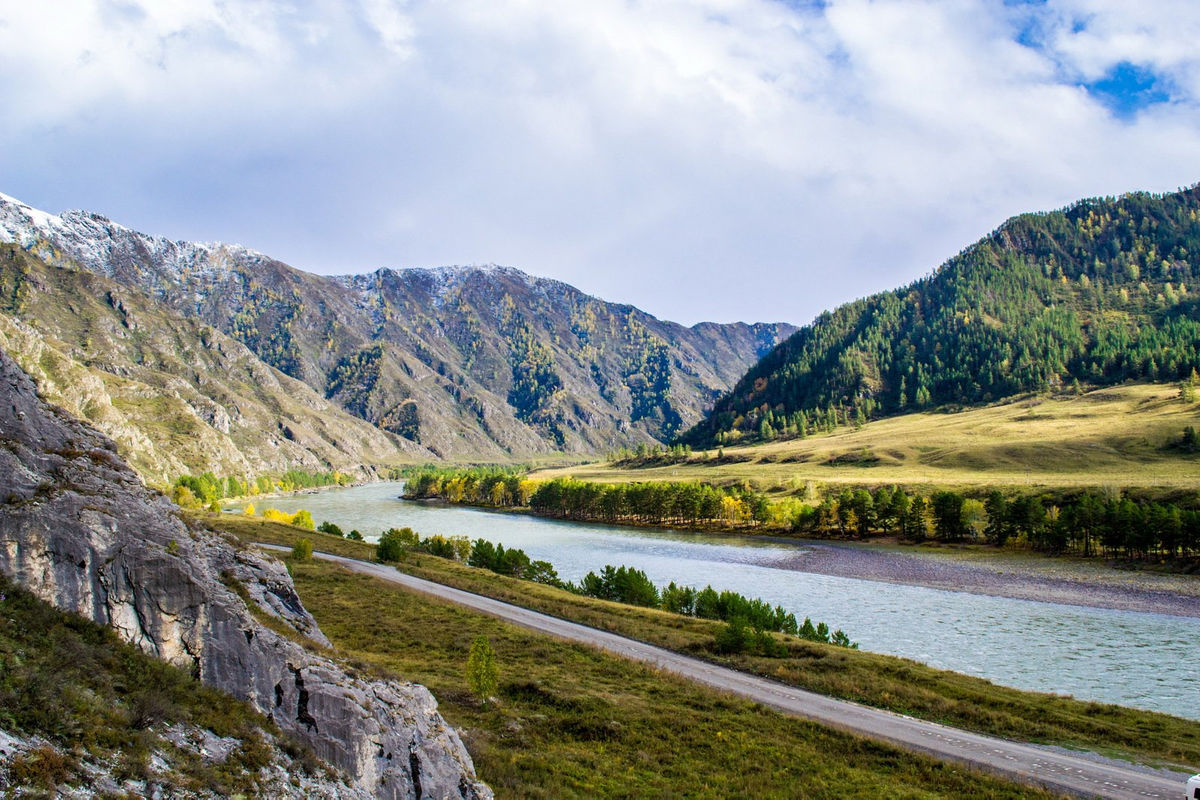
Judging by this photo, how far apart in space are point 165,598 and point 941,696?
32.8 m

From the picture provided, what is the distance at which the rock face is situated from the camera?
11.4 metres

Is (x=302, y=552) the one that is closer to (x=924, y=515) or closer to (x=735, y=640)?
(x=735, y=640)

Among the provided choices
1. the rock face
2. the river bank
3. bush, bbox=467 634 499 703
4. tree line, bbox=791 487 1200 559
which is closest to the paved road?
bush, bbox=467 634 499 703

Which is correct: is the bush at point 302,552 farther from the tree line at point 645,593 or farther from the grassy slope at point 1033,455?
the grassy slope at point 1033,455

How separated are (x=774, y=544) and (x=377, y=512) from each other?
10753cm

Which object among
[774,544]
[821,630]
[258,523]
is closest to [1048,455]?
[774,544]

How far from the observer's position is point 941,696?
30109 millimetres

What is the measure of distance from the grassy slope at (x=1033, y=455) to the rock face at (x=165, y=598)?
122763 mm

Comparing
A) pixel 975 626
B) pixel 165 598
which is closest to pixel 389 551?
pixel 975 626

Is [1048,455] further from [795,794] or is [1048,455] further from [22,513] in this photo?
[22,513]

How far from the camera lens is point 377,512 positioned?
547 feet

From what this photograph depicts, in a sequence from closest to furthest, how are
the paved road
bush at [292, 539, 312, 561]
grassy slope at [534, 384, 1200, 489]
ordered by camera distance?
the paved road < bush at [292, 539, 312, 561] < grassy slope at [534, 384, 1200, 489]

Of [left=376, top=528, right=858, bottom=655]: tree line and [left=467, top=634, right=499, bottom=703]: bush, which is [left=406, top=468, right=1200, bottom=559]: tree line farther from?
[left=467, top=634, right=499, bottom=703]: bush

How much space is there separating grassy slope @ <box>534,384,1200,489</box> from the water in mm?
57355
